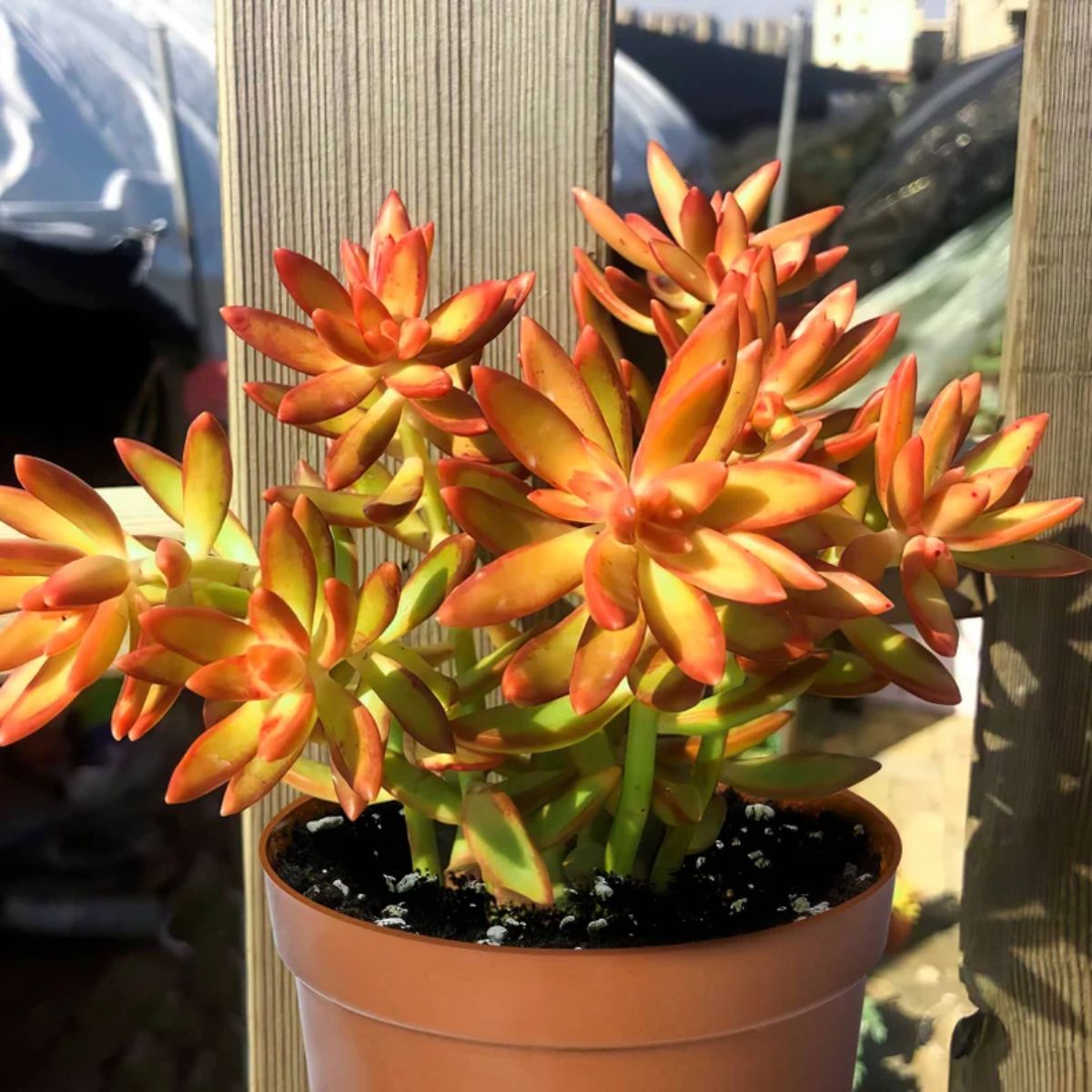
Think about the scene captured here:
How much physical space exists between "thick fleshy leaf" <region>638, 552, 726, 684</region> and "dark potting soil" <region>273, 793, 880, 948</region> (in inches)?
6.6

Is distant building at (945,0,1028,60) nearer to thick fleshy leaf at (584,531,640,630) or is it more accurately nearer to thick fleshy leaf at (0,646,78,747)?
thick fleshy leaf at (584,531,640,630)

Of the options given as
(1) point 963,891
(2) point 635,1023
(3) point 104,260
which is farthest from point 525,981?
(3) point 104,260

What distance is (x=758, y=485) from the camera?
1.32 feet

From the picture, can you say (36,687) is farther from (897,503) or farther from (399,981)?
(897,503)

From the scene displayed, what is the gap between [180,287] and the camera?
A: 1291 millimetres

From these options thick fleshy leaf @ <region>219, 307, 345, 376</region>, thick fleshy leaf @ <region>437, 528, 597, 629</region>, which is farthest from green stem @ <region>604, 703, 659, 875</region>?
thick fleshy leaf @ <region>219, 307, 345, 376</region>

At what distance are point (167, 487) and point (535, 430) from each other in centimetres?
19

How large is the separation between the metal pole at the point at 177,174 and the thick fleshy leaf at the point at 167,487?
832mm

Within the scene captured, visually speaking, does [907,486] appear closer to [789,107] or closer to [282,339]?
[282,339]

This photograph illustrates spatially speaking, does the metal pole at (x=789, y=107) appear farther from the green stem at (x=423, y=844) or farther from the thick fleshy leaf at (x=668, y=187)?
the green stem at (x=423, y=844)

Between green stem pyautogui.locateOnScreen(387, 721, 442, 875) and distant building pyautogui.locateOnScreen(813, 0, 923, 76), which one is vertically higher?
distant building pyautogui.locateOnScreen(813, 0, 923, 76)

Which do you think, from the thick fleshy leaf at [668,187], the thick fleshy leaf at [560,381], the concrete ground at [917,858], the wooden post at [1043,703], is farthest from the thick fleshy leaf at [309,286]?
the concrete ground at [917,858]

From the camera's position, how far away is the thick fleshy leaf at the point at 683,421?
39 centimetres

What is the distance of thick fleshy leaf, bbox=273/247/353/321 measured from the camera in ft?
1.59
